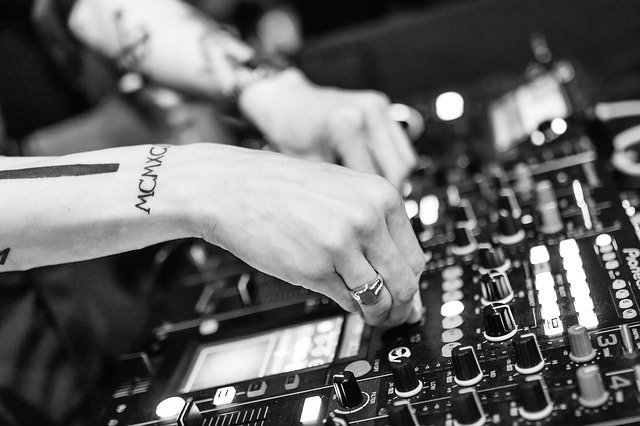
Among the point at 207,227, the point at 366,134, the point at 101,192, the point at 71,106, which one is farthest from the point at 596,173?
the point at 71,106

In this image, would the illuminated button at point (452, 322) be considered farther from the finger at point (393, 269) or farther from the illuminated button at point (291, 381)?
the illuminated button at point (291, 381)

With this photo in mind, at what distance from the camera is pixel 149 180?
0.90 metres

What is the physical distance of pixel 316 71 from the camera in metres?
1.93

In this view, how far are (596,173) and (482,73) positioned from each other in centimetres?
74

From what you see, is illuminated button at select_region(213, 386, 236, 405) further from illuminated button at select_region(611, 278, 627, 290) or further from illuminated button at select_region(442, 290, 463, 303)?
illuminated button at select_region(611, 278, 627, 290)

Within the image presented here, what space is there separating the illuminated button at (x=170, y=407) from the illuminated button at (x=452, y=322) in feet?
1.14

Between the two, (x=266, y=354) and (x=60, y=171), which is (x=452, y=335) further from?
(x=60, y=171)

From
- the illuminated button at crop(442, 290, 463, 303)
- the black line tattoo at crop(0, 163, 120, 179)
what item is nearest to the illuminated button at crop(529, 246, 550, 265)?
the illuminated button at crop(442, 290, 463, 303)

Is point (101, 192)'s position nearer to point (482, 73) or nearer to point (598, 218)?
Result: point (598, 218)

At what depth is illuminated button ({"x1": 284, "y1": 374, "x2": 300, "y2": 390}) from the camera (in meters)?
0.90

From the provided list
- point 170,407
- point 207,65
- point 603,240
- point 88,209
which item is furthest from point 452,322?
point 207,65

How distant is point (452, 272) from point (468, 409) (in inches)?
13.9

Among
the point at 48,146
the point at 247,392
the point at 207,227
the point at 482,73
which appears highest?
the point at 482,73

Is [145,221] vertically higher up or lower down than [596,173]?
lower down
